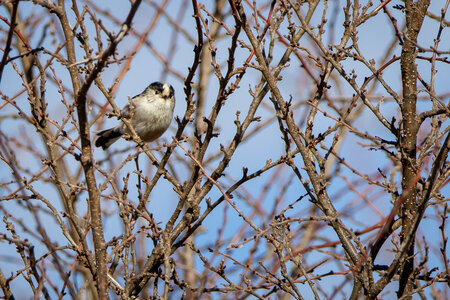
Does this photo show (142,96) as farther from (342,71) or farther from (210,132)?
(342,71)

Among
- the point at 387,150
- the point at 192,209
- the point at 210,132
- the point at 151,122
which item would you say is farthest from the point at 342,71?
the point at 151,122

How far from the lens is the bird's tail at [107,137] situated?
6211 millimetres

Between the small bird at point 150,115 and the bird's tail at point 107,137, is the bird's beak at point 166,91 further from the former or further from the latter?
the bird's tail at point 107,137

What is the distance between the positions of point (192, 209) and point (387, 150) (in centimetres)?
114

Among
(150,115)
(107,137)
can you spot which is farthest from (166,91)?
(107,137)

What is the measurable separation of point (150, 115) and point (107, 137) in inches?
27.7

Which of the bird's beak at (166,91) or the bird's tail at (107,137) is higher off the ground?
the bird's beak at (166,91)

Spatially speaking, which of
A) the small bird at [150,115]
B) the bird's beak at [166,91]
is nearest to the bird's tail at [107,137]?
the small bird at [150,115]

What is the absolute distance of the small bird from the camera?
586 centimetres

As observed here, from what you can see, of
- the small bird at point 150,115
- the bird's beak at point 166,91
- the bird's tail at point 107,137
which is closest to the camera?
the small bird at point 150,115

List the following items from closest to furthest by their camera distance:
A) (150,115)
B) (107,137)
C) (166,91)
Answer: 1. (150,115)
2. (166,91)
3. (107,137)

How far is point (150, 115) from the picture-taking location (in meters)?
5.85

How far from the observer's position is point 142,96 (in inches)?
242

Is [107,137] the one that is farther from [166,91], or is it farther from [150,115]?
[166,91]
